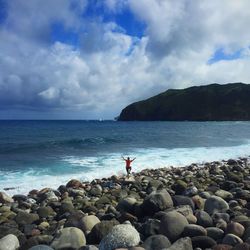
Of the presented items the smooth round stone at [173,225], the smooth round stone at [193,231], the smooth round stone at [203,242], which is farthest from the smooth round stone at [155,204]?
the smooth round stone at [203,242]

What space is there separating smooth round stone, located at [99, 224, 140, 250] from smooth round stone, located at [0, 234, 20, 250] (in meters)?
1.70

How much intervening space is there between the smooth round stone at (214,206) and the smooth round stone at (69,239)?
3.25 metres

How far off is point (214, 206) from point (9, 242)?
458 cm

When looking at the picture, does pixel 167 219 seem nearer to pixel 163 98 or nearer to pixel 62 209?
pixel 62 209

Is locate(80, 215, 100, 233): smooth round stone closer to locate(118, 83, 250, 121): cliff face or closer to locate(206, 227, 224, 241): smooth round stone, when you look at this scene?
locate(206, 227, 224, 241): smooth round stone

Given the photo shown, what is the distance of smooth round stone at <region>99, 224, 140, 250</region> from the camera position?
6207 millimetres

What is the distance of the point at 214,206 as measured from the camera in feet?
28.4

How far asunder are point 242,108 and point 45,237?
147278mm

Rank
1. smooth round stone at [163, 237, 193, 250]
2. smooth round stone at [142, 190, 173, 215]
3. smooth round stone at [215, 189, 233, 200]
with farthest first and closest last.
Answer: smooth round stone at [215, 189, 233, 200] < smooth round stone at [142, 190, 173, 215] < smooth round stone at [163, 237, 193, 250]

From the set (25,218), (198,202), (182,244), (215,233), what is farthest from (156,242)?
(25,218)

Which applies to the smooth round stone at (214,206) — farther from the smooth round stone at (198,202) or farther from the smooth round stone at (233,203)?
the smooth round stone at (233,203)

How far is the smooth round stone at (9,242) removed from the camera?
6.68m

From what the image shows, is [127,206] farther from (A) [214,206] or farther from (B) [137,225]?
(A) [214,206]

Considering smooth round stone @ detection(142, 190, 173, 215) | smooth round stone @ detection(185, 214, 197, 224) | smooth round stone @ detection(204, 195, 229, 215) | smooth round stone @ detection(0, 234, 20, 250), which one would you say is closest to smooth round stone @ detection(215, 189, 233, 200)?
smooth round stone @ detection(204, 195, 229, 215)
